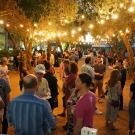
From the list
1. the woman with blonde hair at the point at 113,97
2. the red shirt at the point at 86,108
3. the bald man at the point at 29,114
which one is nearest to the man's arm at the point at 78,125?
the red shirt at the point at 86,108

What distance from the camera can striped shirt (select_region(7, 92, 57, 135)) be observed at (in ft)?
7.12

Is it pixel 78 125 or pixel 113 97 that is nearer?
pixel 78 125

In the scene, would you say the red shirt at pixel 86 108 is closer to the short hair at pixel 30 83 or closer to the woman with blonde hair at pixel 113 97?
the short hair at pixel 30 83

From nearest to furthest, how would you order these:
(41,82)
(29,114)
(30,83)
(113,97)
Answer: (29,114)
(30,83)
(41,82)
(113,97)

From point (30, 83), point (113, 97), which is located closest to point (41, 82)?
point (30, 83)

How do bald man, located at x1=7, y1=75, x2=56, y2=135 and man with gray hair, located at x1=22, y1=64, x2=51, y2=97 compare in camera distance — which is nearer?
bald man, located at x1=7, y1=75, x2=56, y2=135

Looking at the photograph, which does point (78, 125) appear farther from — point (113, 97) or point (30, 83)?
point (113, 97)

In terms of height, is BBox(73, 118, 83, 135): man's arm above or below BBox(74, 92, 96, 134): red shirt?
below

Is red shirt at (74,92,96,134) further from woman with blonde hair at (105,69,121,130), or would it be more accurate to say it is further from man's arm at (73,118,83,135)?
woman with blonde hair at (105,69,121,130)

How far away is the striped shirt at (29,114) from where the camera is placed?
7.12ft

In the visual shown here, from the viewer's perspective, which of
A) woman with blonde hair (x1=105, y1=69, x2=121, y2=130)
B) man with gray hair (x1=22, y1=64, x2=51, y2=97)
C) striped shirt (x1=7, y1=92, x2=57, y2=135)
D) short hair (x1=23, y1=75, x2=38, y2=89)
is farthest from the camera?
woman with blonde hair (x1=105, y1=69, x2=121, y2=130)

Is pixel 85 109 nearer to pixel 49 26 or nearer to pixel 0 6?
pixel 0 6

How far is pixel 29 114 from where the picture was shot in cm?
217

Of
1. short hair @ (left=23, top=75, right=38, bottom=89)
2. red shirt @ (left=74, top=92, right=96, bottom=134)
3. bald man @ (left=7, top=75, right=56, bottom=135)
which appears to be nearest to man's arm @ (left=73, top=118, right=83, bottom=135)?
red shirt @ (left=74, top=92, right=96, bottom=134)
